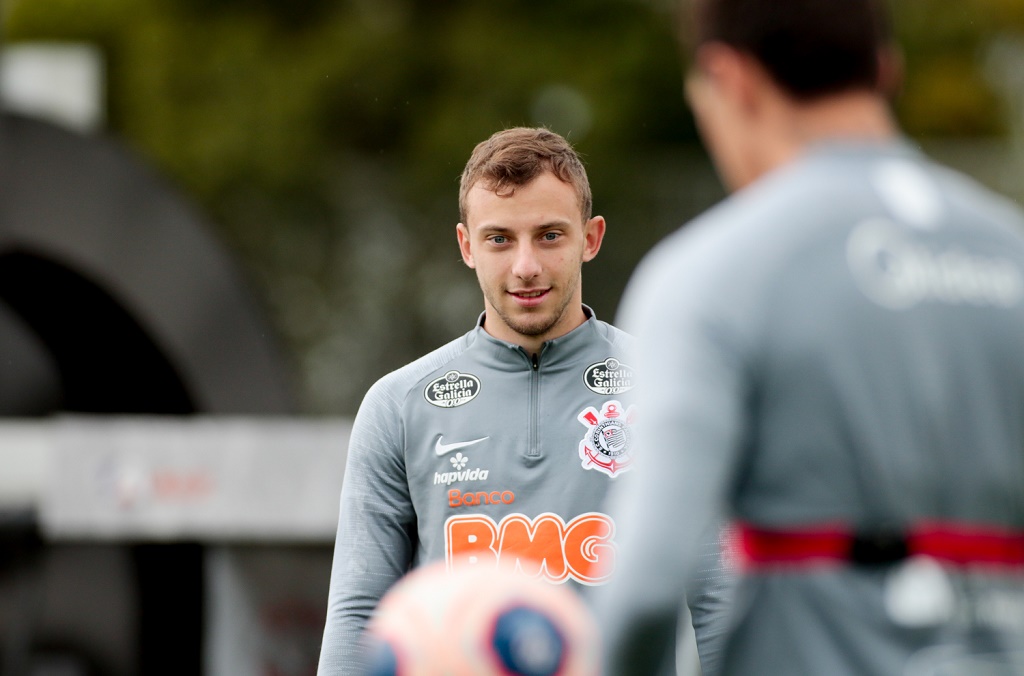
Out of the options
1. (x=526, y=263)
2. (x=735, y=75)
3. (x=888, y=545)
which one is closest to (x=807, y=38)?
(x=735, y=75)

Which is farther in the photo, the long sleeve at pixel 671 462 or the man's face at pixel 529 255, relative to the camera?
the man's face at pixel 529 255

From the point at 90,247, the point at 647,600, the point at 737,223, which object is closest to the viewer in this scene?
the point at 647,600

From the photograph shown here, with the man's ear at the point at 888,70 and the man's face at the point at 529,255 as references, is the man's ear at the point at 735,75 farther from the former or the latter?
the man's face at the point at 529,255

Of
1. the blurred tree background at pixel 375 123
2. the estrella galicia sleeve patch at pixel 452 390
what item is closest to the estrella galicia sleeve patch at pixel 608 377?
the estrella galicia sleeve patch at pixel 452 390

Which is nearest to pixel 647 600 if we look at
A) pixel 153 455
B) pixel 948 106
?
pixel 153 455

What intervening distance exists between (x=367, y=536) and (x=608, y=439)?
0.60 m

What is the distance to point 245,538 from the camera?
26.7ft

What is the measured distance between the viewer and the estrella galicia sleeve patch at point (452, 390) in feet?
12.3

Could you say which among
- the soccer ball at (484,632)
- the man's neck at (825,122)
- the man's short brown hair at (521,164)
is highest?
the man's short brown hair at (521,164)

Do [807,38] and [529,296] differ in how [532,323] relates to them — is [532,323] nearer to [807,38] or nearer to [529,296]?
[529,296]

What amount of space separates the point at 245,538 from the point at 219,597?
343 mm

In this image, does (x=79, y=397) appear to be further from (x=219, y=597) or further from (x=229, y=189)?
(x=229, y=189)

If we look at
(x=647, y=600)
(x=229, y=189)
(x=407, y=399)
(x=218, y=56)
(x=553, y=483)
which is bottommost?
(x=647, y=600)

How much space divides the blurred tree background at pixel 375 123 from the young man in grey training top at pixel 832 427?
19204mm
